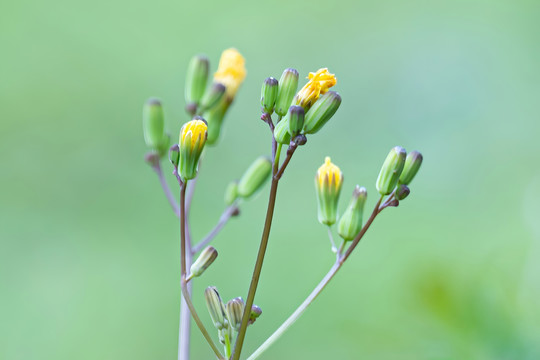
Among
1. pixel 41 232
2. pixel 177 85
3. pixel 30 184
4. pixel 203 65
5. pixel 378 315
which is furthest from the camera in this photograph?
pixel 177 85

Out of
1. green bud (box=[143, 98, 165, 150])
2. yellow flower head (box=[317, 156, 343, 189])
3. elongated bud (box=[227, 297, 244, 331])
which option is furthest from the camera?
green bud (box=[143, 98, 165, 150])

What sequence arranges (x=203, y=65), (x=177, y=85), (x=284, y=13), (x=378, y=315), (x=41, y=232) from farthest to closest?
(x=284, y=13) → (x=177, y=85) → (x=41, y=232) → (x=378, y=315) → (x=203, y=65)

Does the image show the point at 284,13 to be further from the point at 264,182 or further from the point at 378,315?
the point at 264,182

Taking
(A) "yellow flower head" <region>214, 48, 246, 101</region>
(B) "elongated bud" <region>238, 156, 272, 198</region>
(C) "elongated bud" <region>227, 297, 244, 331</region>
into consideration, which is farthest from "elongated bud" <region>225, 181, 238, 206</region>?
(C) "elongated bud" <region>227, 297, 244, 331</region>

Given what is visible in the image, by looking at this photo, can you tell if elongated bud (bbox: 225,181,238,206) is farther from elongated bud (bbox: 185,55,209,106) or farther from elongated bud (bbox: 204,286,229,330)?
elongated bud (bbox: 204,286,229,330)

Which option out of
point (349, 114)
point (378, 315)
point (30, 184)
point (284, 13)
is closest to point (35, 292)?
point (30, 184)

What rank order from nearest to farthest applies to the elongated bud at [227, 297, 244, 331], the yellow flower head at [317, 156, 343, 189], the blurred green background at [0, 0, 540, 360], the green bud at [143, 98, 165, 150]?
1. the elongated bud at [227, 297, 244, 331]
2. the yellow flower head at [317, 156, 343, 189]
3. the green bud at [143, 98, 165, 150]
4. the blurred green background at [0, 0, 540, 360]
